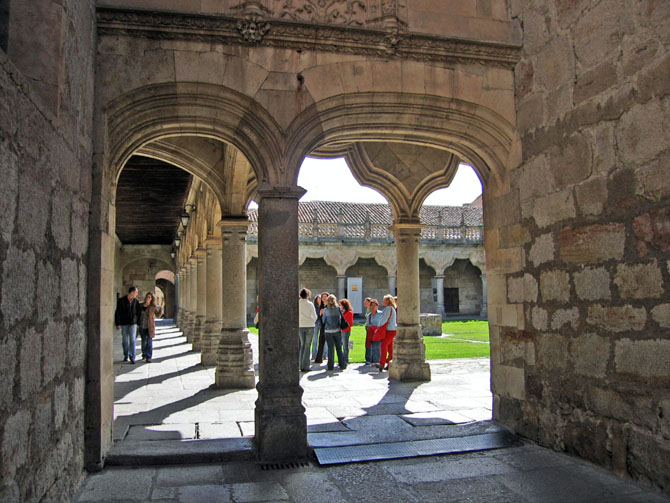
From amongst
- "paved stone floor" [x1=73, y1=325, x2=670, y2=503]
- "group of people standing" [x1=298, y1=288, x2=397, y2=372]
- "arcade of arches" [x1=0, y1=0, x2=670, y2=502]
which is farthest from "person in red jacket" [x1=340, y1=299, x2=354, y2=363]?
"arcade of arches" [x1=0, y1=0, x2=670, y2=502]

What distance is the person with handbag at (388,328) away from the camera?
8.20m

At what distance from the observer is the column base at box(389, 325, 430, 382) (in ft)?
24.3

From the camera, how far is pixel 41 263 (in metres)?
2.54

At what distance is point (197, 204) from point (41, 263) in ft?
31.5

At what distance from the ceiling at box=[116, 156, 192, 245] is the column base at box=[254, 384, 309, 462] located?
557cm

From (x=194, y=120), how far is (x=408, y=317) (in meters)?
4.32

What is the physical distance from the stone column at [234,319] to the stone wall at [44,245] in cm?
340

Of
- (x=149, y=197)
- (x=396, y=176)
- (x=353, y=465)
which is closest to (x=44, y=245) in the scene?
(x=353, y=465)

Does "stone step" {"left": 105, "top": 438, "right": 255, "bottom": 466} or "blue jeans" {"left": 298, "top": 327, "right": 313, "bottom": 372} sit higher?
"blue jeans" {"left": 298, "top": 327, "right": 313, "bottom": 372}

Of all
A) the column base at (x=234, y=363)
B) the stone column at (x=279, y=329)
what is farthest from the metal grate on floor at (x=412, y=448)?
the column base at (x=234, y=363)

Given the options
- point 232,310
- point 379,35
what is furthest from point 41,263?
point 232,310

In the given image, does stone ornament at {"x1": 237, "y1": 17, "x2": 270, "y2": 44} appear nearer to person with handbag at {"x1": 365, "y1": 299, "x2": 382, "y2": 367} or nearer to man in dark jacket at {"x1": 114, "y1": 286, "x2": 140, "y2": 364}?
person with handbag at {"x1": 365, "y1": 299, "x2": 382, "y2": 367}

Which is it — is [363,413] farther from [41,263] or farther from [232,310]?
[41,263]

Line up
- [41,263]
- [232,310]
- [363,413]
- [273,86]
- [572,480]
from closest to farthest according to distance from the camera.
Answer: [41,263], [572,480], [273,86], [363,413], [232,310]
